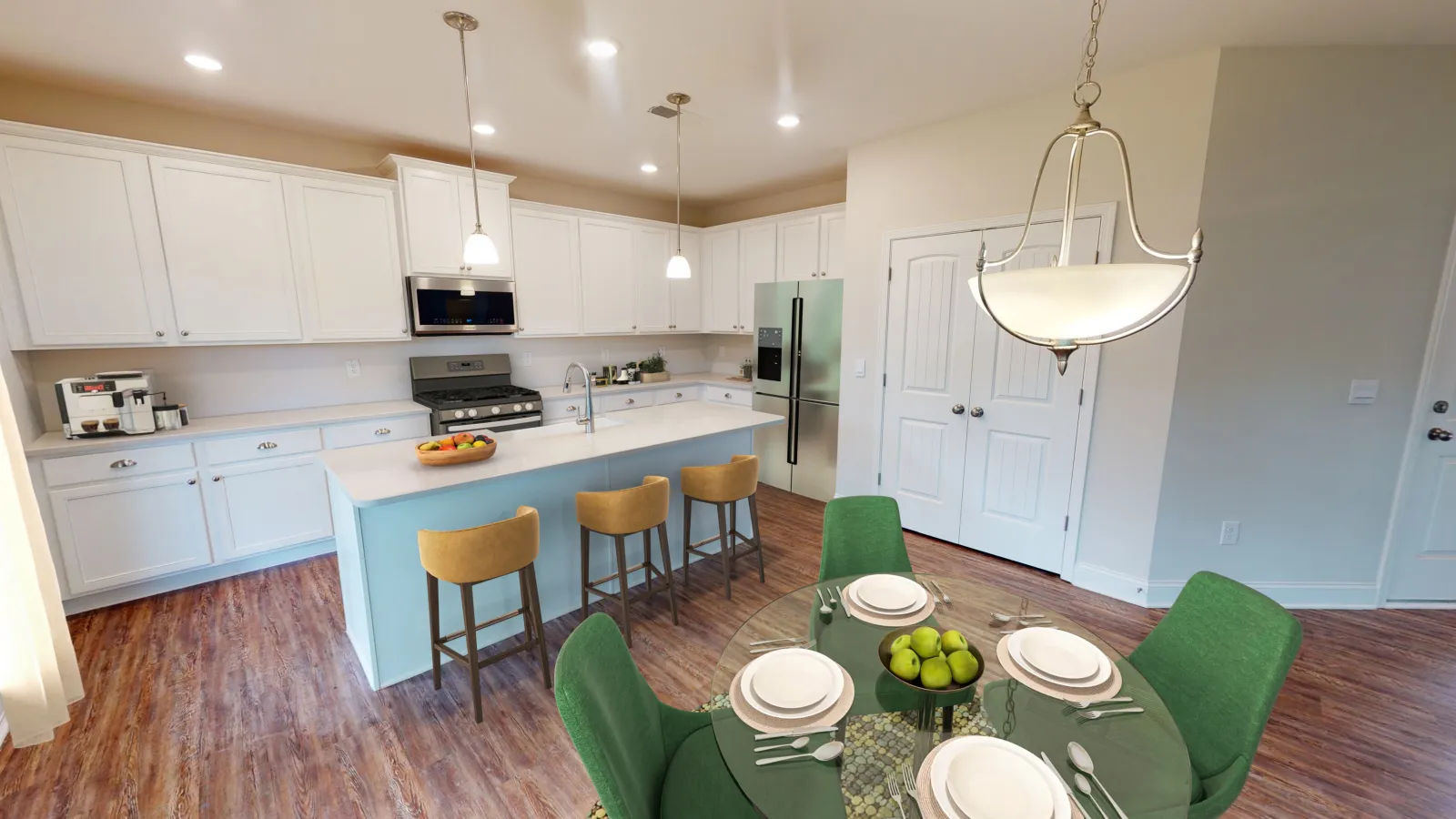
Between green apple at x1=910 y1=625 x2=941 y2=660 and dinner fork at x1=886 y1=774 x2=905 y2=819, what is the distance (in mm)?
266

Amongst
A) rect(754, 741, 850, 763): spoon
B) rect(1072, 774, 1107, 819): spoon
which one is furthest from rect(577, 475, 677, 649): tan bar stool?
rect(1072, 774, 1107, 819): spoon

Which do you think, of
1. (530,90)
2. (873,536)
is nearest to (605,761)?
(873,536)

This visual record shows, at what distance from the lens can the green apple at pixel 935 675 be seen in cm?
120

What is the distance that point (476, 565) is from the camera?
2.02m

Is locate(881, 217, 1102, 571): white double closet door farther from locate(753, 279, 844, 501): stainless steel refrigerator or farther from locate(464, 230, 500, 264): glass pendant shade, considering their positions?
locate(464, 230, 500, 264): glass pendant shade

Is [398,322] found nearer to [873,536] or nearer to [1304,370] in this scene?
[873,536]

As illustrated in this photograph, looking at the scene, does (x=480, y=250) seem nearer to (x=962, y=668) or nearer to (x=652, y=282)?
(x=962, y=668)

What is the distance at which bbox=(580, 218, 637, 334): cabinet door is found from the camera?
470 cm

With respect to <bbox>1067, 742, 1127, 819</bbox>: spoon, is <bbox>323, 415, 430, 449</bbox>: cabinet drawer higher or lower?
higher

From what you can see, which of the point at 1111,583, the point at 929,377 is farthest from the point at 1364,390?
the point at 929,377

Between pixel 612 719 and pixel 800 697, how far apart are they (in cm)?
43

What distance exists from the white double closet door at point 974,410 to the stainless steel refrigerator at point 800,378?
537 millimetres

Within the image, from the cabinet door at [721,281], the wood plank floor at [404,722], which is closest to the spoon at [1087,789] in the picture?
the wood plank floor at [404,722]

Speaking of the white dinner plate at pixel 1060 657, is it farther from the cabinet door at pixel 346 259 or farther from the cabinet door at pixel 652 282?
the cabinet door at pixel 652 282
